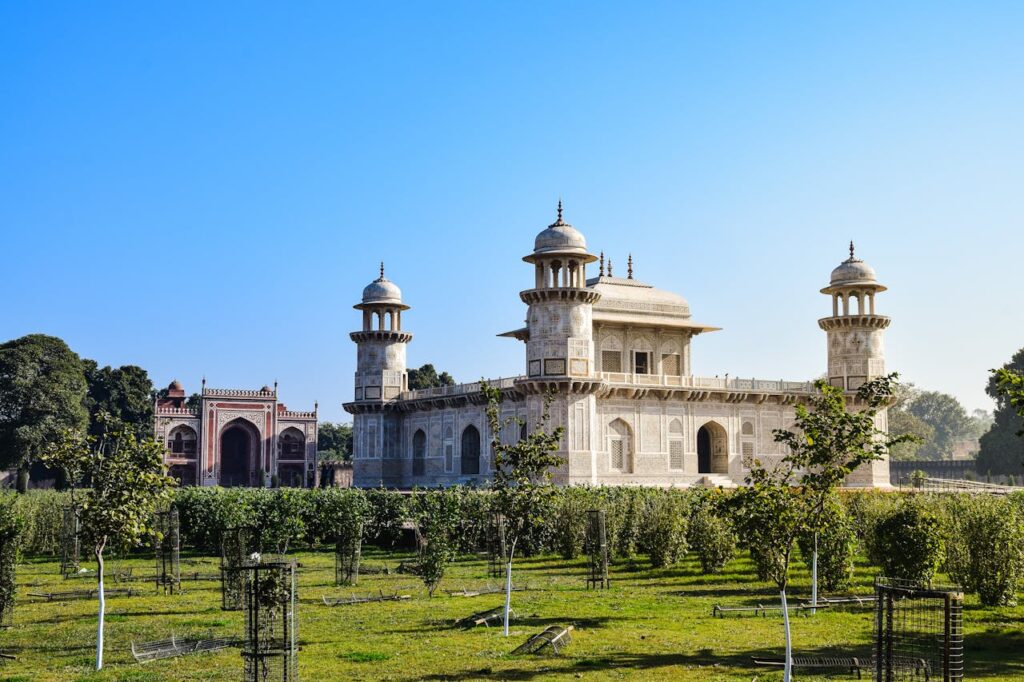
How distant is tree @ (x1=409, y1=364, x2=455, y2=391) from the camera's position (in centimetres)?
7562

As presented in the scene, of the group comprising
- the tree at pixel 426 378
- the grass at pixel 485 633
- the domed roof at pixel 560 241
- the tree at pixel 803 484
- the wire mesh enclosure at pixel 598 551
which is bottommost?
the grass at pixel 485 633

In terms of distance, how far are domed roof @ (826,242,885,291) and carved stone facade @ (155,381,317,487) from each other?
115 ft

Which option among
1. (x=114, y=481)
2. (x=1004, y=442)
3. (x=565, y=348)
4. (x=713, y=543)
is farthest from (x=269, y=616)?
(x=1004, y=442)

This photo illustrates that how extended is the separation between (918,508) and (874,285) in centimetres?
3055

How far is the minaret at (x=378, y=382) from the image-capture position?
52219 millimetres

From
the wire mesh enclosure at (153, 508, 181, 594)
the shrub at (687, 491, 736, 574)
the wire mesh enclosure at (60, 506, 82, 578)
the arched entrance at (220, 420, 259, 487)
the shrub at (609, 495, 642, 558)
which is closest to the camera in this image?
the wire mesh enclosure at (153, 508, 181, 594)

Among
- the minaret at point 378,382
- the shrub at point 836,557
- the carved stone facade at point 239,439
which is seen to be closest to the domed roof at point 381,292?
the minaret at point 378,382

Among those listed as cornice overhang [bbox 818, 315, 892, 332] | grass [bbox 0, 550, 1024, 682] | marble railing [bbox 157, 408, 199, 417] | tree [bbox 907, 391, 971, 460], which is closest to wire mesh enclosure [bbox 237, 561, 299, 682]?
grass [bbox 0, 550, 1024, 682]

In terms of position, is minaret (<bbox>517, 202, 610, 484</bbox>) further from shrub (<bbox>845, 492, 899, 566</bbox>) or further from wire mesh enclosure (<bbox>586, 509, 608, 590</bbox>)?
wire mesh enclosure (<bbox>586, 509, 608, 590</bbox>)

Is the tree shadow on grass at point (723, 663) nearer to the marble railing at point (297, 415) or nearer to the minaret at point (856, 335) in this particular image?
the minaret at point (856, 335)

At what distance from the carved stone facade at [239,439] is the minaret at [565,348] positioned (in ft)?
101

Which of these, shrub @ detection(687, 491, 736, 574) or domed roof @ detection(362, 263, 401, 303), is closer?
shrub @ detection(687, 491, 736, 574)

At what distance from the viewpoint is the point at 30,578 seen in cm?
2547

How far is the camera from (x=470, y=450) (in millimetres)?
50562
